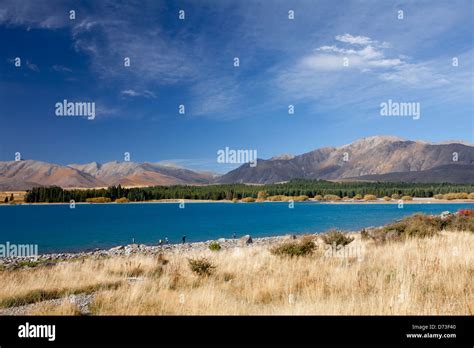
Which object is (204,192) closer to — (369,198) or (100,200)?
(100,200)

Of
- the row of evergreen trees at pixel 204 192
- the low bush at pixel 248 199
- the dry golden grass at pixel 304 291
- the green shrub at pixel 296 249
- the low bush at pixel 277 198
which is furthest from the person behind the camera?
the low bush at pixel 277 198

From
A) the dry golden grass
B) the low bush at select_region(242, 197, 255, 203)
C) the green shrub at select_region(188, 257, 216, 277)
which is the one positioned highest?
the dry golden grass

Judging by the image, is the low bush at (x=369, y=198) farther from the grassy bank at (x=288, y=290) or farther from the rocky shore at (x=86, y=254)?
the grassy bank at (x=288, y=290)

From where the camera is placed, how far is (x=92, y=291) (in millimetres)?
7883

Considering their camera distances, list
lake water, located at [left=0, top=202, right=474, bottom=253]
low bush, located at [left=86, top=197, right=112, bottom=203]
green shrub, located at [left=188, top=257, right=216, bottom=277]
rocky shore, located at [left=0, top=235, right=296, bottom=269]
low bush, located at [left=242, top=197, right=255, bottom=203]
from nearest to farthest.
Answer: green shrub, located at [left=188, top=257, right=216, bottom=277]
rocky shore, located at [left=0, top=235, right=296, bottom=269]
lake water, located at [left=0, top=202, right=474, bottom=253]
low bush, located at [left=86, top=197, right=112, bottom=203]
low bush, located at [left=242, top=197, right=255, bottom=203]

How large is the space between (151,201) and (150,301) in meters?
146

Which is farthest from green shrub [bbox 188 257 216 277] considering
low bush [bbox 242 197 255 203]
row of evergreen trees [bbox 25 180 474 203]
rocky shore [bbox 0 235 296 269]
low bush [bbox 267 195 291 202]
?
low bush [bbox 267 195 291 202]

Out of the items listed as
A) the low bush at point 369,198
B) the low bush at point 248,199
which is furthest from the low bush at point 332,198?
the low bush at point 248,199

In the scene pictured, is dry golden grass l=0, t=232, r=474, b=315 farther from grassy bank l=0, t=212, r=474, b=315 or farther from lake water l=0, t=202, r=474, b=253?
lake water l=0, t=202, r=474, b=253

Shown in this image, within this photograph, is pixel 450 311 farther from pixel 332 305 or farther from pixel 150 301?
pixel 150 301

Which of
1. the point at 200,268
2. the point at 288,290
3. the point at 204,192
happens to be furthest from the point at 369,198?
the point at 288,290
